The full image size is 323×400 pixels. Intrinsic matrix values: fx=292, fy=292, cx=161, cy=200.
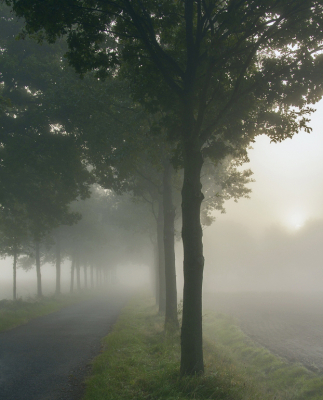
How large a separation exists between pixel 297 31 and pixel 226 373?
9.54m

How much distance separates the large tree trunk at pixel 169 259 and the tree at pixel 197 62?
237 inches

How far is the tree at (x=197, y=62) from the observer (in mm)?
7074

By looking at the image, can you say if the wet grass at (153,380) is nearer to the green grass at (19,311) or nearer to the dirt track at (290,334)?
the dirt track at (290,334)

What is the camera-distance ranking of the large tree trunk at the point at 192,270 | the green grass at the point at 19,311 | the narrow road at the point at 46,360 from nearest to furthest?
the narrow road at the point at 46,360 → the large tree trunk at the point at 192,270 → the green grass at the point at 19,311

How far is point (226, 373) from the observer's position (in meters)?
7.22

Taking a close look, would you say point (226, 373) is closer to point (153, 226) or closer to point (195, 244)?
point (195, 244)

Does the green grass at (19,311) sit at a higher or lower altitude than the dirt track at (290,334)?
higher

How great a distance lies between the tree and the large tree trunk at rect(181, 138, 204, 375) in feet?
0.07

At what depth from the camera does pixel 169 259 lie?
14750 mm

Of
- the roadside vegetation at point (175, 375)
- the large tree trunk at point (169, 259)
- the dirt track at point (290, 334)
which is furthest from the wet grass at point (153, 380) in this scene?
the dirt track at point (290, 334)

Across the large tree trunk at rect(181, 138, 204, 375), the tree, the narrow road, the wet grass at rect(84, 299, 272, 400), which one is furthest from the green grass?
the tree

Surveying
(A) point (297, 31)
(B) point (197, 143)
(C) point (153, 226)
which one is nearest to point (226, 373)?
(B) point (197, 143)

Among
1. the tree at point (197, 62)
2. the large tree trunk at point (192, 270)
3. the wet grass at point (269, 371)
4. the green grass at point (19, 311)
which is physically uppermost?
the tree at point (197, 62)

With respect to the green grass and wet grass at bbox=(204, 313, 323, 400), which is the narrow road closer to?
the green grass
